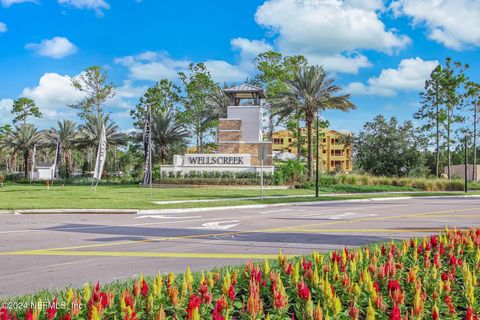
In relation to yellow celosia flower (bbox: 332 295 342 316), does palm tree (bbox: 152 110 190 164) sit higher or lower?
higher

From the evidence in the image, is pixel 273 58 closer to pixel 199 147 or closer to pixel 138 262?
pixel 199 147

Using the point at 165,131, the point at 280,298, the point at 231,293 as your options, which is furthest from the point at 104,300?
the point at 165,131

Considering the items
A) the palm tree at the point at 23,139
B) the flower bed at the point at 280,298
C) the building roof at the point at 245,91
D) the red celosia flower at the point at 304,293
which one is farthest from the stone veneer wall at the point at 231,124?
the red celosia flower at the point at 304,293

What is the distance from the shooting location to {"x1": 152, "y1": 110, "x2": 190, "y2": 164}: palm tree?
5125cm

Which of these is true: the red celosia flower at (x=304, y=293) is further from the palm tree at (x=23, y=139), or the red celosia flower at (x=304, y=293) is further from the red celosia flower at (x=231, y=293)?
the palm tree at (x=23, y=139)

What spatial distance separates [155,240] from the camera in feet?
36.3

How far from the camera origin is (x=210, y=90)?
57094 millimetres

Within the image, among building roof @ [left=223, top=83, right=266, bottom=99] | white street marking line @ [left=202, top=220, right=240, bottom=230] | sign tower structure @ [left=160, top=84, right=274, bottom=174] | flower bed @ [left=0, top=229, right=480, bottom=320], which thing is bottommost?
white street marking line @ [left=202, top=220, right=240, bottom=230]

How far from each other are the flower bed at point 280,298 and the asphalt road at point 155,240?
7.61ft

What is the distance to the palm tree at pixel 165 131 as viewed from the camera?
51.2 m

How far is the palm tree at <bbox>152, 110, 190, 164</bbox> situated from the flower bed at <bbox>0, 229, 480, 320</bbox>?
4658 centimetres

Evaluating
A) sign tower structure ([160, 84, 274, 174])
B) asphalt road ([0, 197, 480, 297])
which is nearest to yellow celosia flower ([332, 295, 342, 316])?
asphalt road ([0, 197, 480, 297])

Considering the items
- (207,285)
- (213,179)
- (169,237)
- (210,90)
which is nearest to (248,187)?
(213,179)

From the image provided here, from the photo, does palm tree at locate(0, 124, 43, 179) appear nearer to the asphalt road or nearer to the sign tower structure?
the sign tower structure
